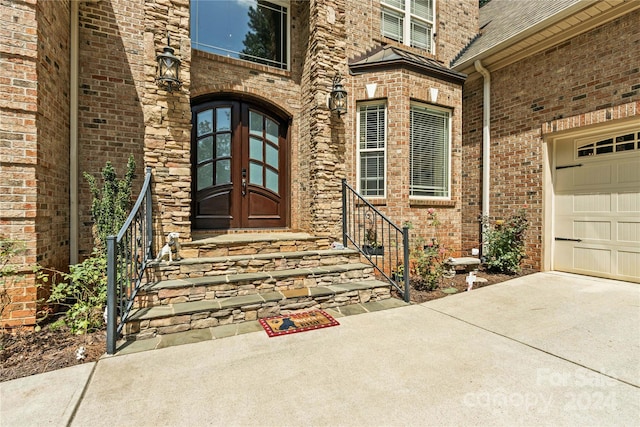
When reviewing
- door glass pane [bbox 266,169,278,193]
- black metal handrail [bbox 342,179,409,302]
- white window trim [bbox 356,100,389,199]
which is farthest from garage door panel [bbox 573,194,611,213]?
door glass pane [bbox 266,169,278,193]

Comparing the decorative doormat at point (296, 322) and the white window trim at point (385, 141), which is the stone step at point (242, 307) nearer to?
the decorative doormat at point (296, 322)

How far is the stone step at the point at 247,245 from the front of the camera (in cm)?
356

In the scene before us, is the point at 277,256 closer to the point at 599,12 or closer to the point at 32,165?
the point at 32,165

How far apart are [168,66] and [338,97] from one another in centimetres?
224

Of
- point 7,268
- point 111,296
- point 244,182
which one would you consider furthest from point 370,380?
point 244,182

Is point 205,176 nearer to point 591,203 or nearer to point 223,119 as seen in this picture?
point 223,119

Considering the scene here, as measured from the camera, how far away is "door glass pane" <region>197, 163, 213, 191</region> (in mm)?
4492

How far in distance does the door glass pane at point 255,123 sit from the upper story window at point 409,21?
10.2ft

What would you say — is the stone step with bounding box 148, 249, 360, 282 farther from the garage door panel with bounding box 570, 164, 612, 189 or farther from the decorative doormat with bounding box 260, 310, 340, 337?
the garage door panel with bounding box 570, 164, 612, 189

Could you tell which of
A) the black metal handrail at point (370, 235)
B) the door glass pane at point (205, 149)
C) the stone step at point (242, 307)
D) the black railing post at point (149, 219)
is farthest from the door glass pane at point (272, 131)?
the stone step at point (242, 307)

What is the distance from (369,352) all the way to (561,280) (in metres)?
3.94

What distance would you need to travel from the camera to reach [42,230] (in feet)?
9.64

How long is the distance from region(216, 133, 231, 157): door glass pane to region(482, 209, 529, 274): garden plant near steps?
475cm

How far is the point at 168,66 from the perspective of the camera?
348cm
